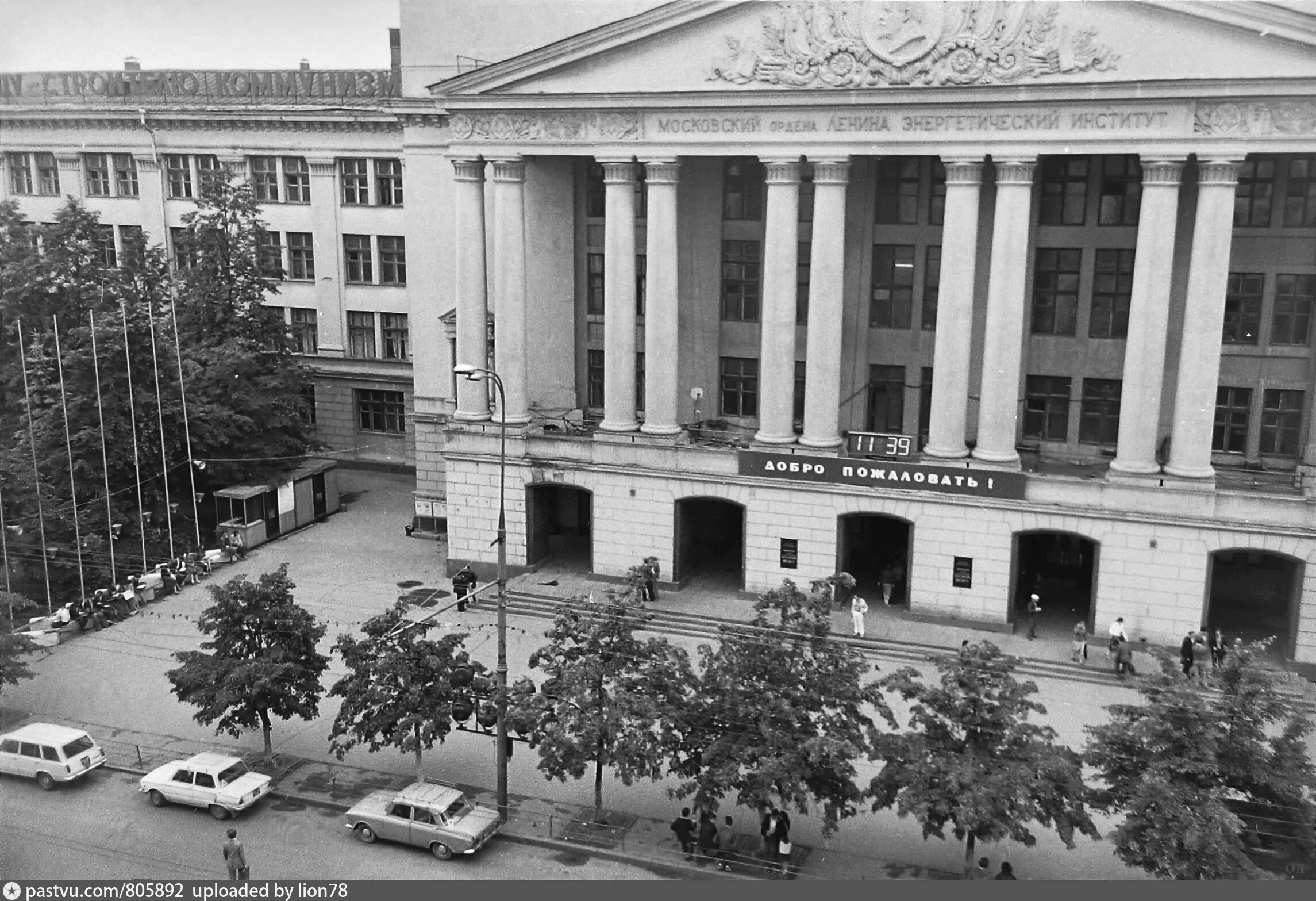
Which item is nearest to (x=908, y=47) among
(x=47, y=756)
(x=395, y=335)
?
(x=47, y=756)

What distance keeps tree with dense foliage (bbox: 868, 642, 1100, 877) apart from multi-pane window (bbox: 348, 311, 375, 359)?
3848 cm

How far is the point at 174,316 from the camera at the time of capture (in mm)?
44625

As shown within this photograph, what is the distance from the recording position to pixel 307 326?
56.6 metres

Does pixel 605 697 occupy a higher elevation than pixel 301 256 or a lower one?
lower

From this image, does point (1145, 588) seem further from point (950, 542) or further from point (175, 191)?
point (175, 191)

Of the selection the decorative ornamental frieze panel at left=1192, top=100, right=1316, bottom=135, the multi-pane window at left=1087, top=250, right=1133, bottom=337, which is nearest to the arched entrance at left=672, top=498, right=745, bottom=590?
the multi-pane window at left=1087, top=250, right=1133, bottom=337

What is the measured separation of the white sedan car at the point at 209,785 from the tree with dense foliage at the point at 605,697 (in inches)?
247

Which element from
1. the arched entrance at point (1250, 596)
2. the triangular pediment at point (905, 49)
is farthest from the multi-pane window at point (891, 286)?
the arched entrance at point (1250, 596)

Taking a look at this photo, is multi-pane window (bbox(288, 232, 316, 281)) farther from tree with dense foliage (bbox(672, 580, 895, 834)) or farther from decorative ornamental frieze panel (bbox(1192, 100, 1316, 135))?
decorative ornamental frieze panel (bbox(1192, 100, 1316, 135))

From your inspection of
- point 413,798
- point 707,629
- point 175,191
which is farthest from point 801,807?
point 175,191

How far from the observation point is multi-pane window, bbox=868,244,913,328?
38.3m

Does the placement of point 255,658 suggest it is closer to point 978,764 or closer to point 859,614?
point 978,764

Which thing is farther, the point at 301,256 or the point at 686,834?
the point at 301,256

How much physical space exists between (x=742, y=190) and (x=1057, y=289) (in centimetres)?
1089
